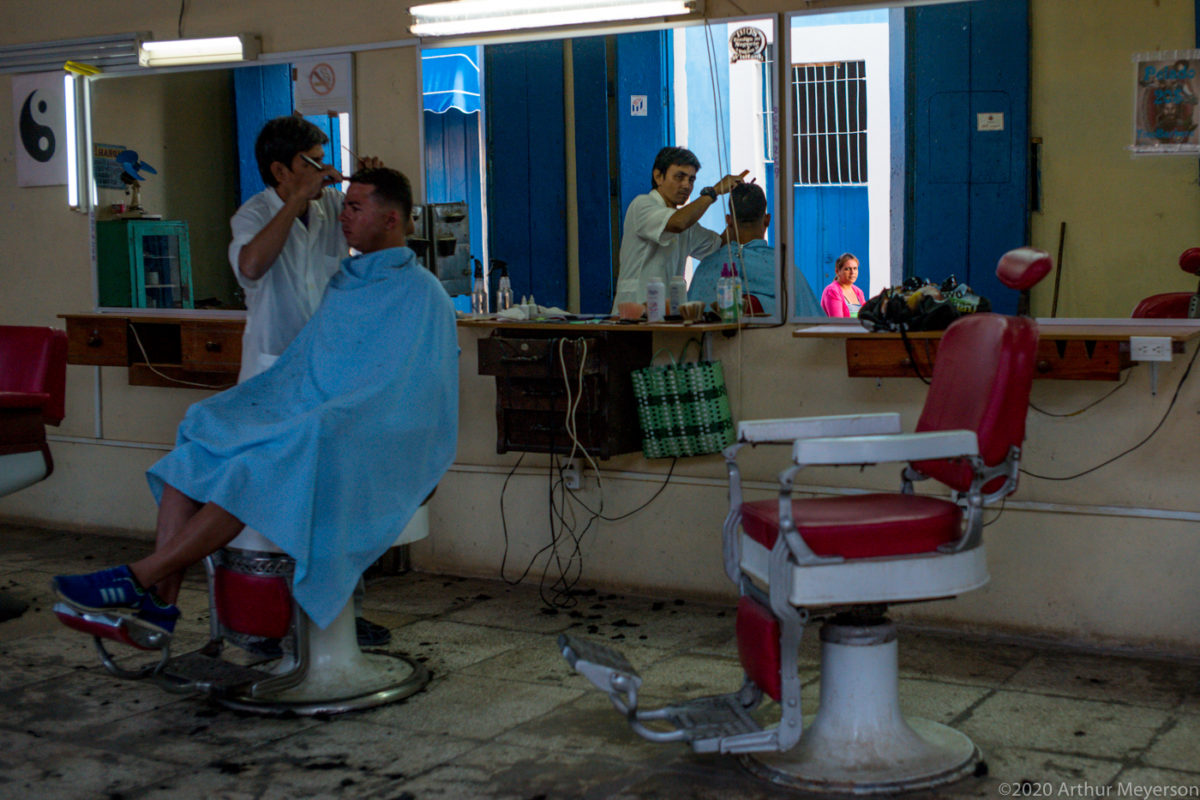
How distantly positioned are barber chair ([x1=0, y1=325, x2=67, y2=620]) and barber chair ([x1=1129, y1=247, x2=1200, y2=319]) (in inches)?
126

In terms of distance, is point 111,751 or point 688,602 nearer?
point 111,751

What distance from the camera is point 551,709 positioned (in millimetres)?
2928

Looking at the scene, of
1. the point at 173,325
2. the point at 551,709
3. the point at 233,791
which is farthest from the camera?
the point at 173,325

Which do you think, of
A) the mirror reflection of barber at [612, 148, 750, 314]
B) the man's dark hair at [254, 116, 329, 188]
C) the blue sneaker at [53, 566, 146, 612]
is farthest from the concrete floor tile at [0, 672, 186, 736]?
the mirror reflection of barber at [612, 148, 750, 314]

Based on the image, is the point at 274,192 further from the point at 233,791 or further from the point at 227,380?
the point at 233,791

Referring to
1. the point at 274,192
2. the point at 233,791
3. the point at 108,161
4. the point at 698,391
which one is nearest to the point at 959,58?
the point at 698,391

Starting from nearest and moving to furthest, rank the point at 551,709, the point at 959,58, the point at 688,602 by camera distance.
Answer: the point at 551,709 < the point at 959,58 < the point at 688,602

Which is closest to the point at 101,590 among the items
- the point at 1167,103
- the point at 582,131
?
the point at 582,131

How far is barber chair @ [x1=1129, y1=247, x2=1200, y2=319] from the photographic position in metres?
3.15

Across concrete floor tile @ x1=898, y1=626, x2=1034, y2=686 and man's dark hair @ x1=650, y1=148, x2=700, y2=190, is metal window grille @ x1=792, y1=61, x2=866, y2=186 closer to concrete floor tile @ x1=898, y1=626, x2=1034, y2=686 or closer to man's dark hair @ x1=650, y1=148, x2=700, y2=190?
man's dark hair @ x1=650, y1=148, x2=700, y2=190

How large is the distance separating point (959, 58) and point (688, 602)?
183 cm

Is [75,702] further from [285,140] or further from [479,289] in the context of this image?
[479,289]

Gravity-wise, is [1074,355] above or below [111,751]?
above

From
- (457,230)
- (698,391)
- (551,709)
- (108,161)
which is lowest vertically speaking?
(551,709)
